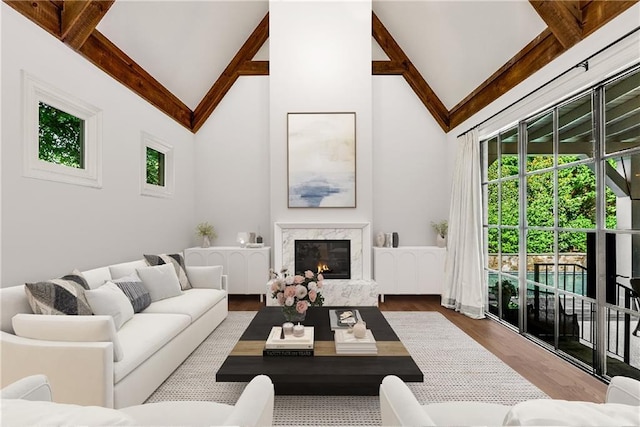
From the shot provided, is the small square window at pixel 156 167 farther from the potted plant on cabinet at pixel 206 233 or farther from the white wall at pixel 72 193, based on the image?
the potted plant on cabinet at pixel 206 233

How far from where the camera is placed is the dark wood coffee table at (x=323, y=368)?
82.7 inches

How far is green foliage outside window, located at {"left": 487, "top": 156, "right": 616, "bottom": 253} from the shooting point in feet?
9.73

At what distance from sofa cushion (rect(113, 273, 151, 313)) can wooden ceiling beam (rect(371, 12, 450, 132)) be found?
16.3ft

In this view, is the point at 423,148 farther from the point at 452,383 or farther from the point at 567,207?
the point at 452,383

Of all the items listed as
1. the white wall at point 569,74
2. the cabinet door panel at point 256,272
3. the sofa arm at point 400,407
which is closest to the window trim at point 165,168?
the cabinet door panel at point 256,272

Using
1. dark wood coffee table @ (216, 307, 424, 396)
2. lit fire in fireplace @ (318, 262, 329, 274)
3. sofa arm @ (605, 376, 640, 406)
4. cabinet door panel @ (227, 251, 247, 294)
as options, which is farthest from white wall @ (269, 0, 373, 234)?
sofa arm @ (605, 376, 640, 406)

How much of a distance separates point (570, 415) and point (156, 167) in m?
5.15

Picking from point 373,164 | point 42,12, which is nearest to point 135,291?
point 42,12

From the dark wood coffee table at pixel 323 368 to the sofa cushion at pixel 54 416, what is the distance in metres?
1.38

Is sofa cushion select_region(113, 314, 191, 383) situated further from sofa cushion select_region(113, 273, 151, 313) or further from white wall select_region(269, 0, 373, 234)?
white wall select_region(269, 0, 373, 234)

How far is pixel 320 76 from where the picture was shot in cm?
538

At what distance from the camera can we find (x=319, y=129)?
5.38 meters

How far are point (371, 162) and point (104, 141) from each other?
11.5ft

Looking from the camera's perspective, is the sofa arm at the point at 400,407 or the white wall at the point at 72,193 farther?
the white wall at the point at 72,193
